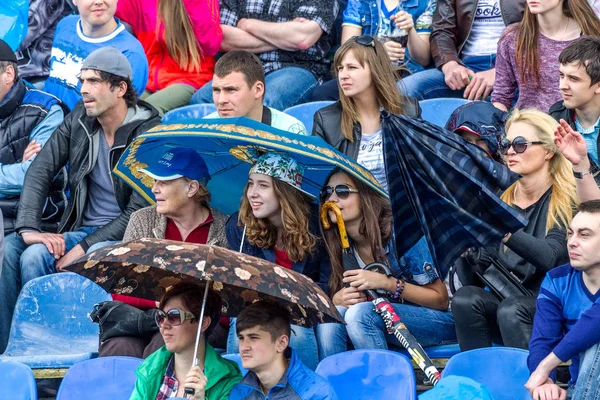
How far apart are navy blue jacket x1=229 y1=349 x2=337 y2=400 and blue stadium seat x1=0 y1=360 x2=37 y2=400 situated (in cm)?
99

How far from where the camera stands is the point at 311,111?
6.71 metres

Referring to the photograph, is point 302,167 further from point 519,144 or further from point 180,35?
point 180,35

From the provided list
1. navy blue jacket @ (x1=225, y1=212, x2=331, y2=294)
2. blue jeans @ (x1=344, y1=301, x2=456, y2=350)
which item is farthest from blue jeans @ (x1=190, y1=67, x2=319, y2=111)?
blue jeans @ (x1=344, y1=301, x2=456, y2=350)

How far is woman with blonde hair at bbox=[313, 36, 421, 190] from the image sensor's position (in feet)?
19.3

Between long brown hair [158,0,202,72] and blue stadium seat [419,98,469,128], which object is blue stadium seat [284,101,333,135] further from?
long brown hair [158,0,202,72]

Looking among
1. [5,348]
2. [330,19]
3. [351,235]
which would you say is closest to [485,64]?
[330,19]

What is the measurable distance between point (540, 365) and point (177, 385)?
4.59 ft

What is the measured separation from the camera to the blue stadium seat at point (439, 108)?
6.51 m

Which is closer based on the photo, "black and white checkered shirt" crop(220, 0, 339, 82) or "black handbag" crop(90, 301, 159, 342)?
"black handbag" crop(90, 301, 159, 342)

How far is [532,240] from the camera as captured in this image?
4652mm

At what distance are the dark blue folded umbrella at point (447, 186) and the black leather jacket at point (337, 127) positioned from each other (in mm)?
1040

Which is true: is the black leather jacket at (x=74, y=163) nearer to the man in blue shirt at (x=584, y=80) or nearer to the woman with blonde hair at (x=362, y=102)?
the woman with blonde hair at (x=362, y=102)

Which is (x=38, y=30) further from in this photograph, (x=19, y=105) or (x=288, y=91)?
(x=288, y=91)

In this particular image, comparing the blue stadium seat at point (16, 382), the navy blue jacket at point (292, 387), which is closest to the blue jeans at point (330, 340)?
the navy blue jacket at point (292, 387)
